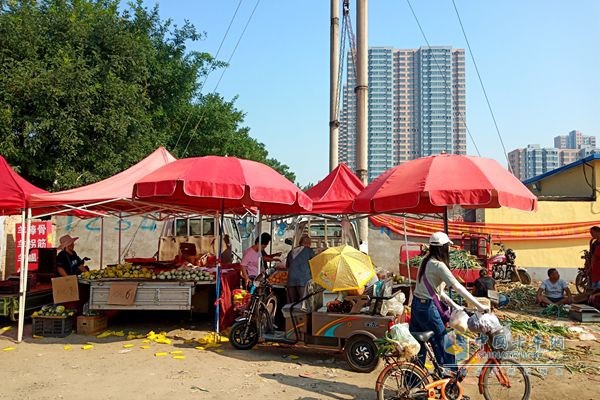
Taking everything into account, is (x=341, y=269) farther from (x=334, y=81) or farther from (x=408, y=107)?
(x=408, y=107)

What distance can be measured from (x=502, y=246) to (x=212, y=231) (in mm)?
9303

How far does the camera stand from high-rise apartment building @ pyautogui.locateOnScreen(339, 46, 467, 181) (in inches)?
915

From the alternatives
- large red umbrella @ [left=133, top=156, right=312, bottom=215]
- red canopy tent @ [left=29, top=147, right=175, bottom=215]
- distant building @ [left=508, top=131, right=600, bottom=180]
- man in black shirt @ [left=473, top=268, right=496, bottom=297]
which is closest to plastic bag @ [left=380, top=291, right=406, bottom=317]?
large red umbrella @ [left=133, top=156, right=312, bottom=215]

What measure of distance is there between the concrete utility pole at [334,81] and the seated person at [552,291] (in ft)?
22.3

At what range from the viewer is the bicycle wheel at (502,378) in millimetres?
4986

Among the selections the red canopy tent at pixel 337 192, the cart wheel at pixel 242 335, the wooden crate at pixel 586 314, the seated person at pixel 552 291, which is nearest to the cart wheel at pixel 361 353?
the cart wheel at pixel 242 335

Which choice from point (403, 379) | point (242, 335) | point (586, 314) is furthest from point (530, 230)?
point (403, 379)

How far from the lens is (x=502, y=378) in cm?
508

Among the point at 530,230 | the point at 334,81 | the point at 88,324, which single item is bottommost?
the point at 88,324

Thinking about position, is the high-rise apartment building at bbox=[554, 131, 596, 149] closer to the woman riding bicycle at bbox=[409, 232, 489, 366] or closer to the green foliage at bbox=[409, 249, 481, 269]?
the green foliage at bbox=[409, 249, 481, 269]

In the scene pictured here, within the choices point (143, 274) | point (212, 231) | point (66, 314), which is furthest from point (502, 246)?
point (66, 314)

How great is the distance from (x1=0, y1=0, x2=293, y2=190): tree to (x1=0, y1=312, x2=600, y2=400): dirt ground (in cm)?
927

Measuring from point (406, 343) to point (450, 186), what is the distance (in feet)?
8.44

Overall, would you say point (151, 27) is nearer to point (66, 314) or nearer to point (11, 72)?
point (11, 72)
